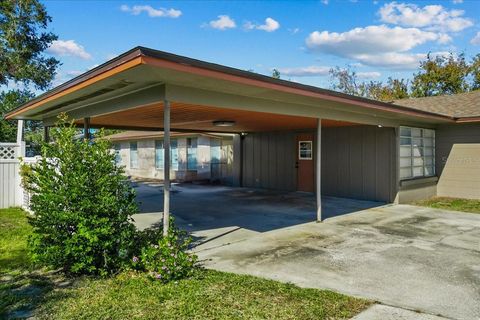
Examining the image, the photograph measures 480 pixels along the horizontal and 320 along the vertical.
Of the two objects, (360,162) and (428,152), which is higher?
(428,152)

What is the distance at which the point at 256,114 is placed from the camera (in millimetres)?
7715

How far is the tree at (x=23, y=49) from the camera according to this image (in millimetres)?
16078

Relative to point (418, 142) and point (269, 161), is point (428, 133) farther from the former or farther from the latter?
point (269, 161)

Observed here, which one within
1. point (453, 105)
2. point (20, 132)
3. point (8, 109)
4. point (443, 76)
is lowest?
point (20, 132)

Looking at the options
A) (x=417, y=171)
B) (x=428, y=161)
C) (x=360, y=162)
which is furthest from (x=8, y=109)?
(x=428, y=161)

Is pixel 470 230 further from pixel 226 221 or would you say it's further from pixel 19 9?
pixel 19 9

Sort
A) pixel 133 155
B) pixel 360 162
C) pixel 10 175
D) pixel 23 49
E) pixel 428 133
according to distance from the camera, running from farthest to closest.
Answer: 1. pixel 133 155
2. pixel 23 49
3. pixel 428 133
4. pixel 360 162
5. pixel 10 175

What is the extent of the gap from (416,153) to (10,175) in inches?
475

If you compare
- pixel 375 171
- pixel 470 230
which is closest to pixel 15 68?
pixel 375 171

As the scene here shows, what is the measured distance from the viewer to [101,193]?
4.41 meters

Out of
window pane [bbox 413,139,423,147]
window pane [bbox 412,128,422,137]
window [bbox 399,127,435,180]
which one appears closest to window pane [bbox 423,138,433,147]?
window [bbox 399,127,435,180]

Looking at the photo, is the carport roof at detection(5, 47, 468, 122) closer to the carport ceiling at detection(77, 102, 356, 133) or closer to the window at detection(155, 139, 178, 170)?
the carport ceiling at detection(77, 102, 356, 133)

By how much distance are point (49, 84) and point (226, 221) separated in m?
14.6

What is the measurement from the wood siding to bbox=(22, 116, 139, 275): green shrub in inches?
440
